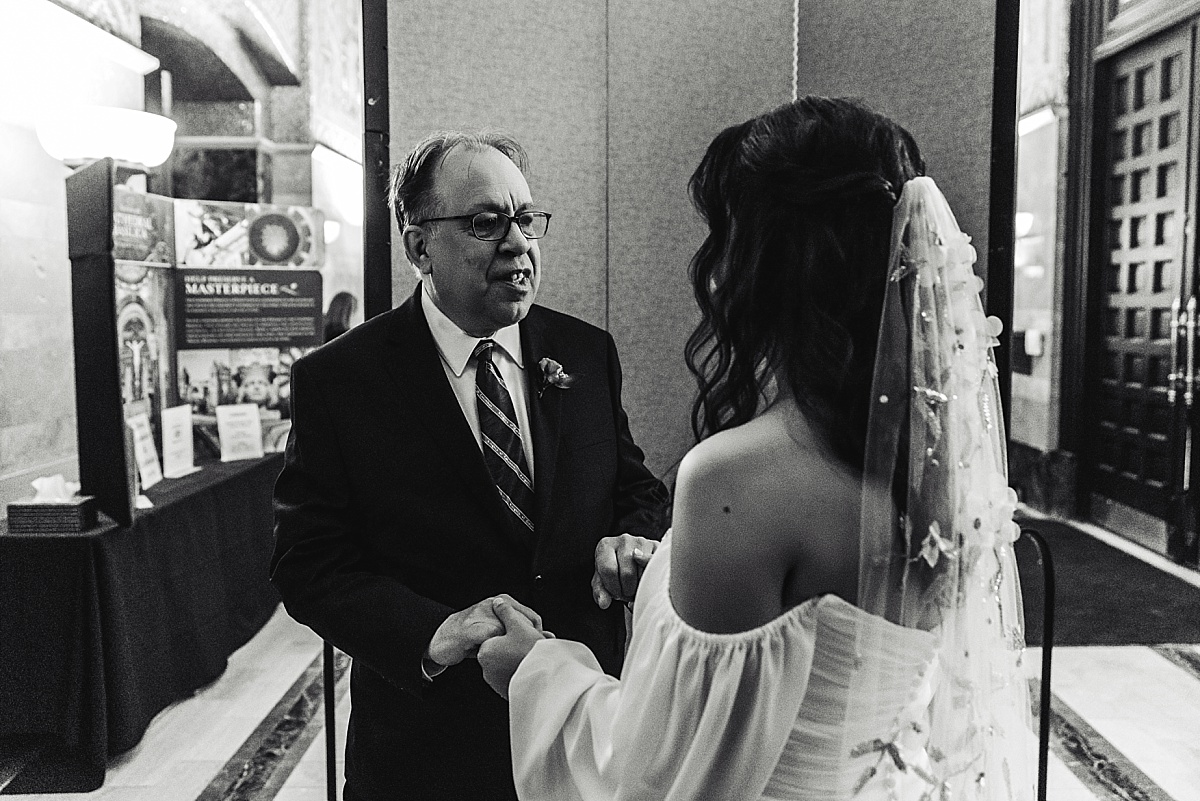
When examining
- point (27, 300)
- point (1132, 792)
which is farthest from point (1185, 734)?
point (27, 300)

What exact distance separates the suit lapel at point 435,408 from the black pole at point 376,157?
0.79 metres

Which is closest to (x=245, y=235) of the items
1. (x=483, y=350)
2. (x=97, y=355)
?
(x=97, y=355)

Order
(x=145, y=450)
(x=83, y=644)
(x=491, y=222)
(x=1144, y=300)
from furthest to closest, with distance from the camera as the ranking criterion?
(x=1144, y=300) → (x=145, y=450) → (x=83, y=644) → (x=491, y=222)

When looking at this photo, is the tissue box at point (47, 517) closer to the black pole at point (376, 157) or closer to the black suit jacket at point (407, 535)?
the black pole at point (376, 157)

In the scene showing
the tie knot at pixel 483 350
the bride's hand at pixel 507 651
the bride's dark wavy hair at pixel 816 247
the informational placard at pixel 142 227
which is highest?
the informational placard at pixel 142 227

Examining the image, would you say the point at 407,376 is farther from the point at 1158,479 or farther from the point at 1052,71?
the point at 1052,71

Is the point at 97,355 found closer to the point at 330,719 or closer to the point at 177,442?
the point at 177,442

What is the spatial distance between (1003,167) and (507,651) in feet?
6.14

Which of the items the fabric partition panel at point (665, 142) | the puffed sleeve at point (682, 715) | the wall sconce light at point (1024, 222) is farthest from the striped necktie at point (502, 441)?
the wall sconce light at point (1024, 222)

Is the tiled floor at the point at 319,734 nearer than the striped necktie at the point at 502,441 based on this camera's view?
No

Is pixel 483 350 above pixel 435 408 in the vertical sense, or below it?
above

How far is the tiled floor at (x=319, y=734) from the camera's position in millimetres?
3689

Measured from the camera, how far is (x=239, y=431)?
210 inches

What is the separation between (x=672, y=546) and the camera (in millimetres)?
1202
